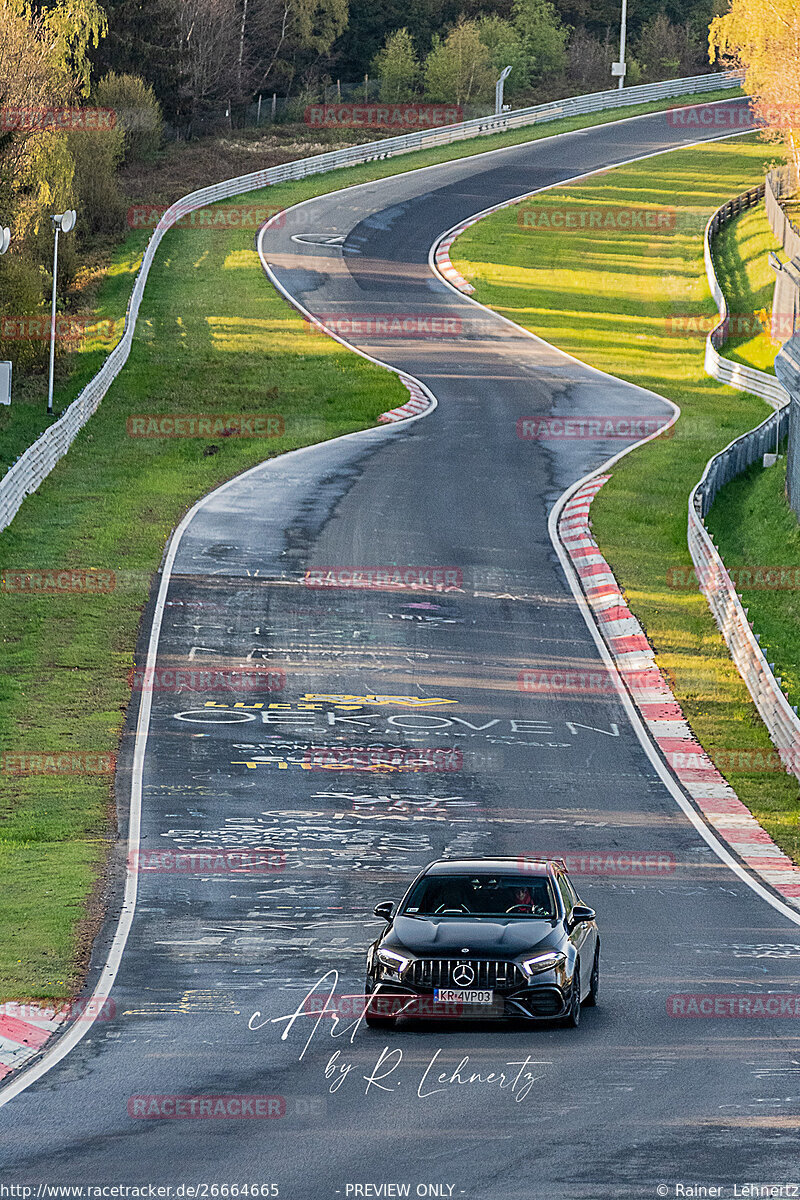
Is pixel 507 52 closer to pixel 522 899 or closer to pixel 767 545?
pixel 767 545

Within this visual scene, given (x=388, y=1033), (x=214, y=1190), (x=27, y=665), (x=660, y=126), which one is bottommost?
(x=27, y=665)

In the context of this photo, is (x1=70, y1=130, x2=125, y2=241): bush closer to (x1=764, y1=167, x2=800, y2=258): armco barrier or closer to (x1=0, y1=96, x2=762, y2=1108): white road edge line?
(x1=0, y1=96, x2=762, y2=1108): white road edge line

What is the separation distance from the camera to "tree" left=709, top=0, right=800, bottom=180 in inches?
2591

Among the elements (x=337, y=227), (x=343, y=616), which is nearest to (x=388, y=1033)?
(x=343, y=616)

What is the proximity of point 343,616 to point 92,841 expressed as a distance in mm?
10761

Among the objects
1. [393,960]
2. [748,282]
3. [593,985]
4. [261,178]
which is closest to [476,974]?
[393,960]

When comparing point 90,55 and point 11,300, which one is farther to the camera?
point 90,55

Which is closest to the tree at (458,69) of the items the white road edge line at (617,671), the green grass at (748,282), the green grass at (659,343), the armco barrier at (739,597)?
the green grass at (659,343)

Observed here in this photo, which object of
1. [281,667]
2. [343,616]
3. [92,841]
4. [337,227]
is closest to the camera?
[92,841]

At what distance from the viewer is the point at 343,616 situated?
98.8 feet

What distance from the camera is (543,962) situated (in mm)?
12750

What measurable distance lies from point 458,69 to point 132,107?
28.4 meters

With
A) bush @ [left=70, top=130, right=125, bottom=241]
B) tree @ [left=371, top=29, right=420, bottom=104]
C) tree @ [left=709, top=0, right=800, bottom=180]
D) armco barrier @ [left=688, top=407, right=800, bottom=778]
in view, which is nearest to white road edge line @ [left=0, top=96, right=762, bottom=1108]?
armco barrier @ [left=688, top=407, right=800, bottom=778]

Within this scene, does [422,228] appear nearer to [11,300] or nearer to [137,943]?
[11,300]
